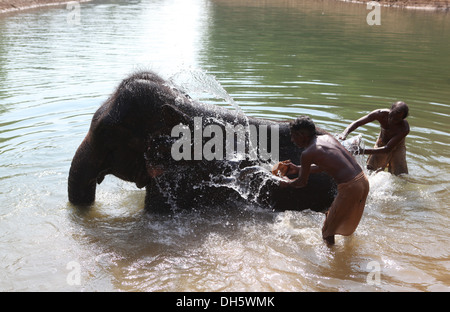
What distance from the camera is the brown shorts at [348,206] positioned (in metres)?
4.77

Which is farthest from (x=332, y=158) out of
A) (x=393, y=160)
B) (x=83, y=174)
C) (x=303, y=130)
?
(x=83, y=174)

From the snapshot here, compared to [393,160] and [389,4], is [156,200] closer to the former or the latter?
[393,160]

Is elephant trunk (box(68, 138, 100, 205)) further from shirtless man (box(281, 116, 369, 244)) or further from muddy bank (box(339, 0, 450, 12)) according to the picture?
muddy bank (box(339, 0, 450, 12))

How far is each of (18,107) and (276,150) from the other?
22.9 feet

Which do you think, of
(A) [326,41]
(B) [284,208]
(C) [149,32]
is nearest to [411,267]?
(B) [284,208]

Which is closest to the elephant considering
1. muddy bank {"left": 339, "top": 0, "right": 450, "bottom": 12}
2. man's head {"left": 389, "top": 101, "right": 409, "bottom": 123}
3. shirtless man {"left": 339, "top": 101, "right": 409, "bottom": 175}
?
shirtless man {"left": 339, "top": 101, "right": 409, "bottom": 175}

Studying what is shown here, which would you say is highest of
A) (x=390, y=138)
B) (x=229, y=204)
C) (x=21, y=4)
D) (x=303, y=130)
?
(x=21, y=4)

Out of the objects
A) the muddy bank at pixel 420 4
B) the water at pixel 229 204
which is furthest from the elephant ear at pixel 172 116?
the muddy bank at pixel 420 4

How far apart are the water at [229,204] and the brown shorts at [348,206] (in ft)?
0.93

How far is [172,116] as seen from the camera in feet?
17.1

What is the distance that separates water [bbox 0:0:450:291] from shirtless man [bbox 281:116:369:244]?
39 cm

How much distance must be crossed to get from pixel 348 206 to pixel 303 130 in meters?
0.90

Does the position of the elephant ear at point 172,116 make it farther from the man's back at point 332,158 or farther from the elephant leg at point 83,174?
the man's back at point 332,158

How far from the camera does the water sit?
4621 mm
